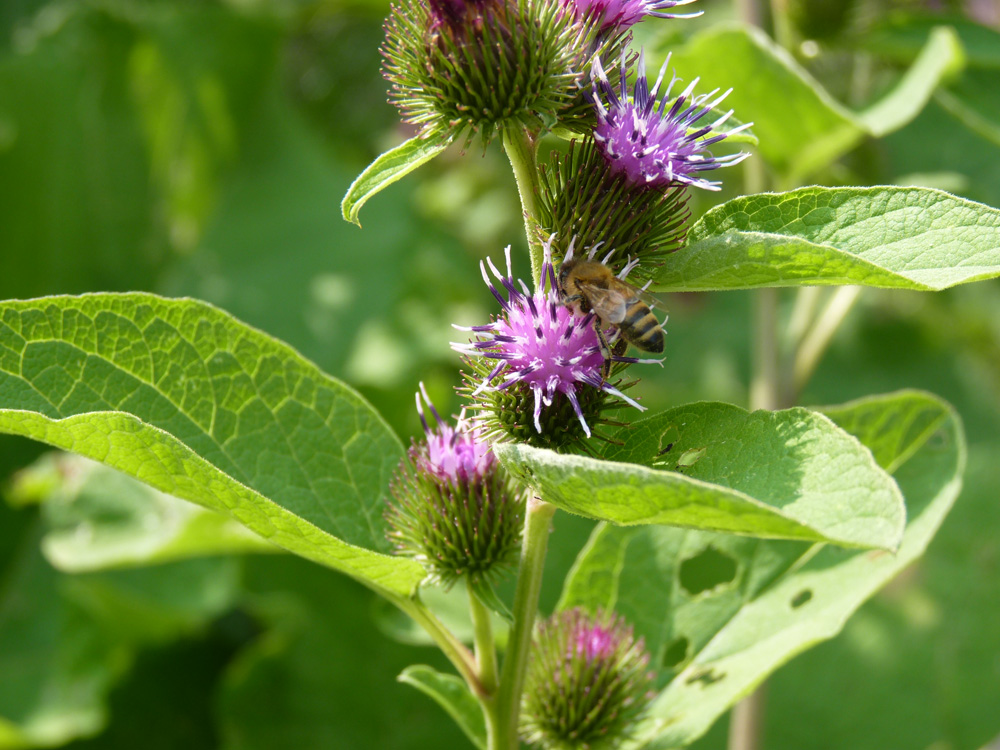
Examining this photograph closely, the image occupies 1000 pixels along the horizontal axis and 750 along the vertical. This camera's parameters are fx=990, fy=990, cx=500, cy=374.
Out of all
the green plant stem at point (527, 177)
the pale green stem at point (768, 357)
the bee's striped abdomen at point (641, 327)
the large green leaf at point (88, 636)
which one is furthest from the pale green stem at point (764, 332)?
the large green leaf at point (88, 636)

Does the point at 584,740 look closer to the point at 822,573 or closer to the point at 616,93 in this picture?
the point at 822,573

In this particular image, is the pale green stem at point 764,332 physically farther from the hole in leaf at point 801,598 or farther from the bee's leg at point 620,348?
the bee's leg at point 620,348

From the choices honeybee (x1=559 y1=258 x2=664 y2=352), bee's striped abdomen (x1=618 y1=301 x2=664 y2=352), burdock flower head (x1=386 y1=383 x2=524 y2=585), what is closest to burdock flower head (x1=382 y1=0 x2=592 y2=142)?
honeybee (x1=559 y1=258 x2=664 y2=352)

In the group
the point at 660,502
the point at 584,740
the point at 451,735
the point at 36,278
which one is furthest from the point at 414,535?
the point at 36,278

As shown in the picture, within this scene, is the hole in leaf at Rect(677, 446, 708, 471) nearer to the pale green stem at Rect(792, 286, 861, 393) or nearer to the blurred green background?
the blurred green background

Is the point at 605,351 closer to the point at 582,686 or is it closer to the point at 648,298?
the point at 648,298

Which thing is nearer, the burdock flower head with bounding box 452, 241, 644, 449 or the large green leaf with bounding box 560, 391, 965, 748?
the burdock flower head with bounding box 452, 241, 644, 449
